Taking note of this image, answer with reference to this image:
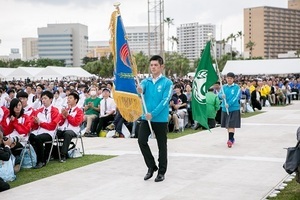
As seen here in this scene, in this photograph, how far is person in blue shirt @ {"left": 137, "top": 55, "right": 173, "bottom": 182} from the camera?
23.2ft

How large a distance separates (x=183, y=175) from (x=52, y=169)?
2510 millimetres

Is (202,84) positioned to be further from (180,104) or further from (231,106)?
(180,104)

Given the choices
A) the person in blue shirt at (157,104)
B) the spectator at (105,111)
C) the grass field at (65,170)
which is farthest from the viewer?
the spectator at (105,111)

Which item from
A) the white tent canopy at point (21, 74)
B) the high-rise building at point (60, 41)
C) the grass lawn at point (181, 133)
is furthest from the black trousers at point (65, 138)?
the high-rise building at point (60, 41)

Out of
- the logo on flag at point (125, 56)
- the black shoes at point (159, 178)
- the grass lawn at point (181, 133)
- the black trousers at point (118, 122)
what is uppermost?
the logo on flag at point (125, 56)

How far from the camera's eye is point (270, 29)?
17275cm

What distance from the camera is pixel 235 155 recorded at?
9578 mm

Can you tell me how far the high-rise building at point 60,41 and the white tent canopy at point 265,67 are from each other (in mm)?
136477

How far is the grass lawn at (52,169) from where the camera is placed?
7.73 m

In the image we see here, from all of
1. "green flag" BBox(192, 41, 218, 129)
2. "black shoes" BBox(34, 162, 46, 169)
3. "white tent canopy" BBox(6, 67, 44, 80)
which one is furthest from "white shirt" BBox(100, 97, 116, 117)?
"white tent canopy" BBox(6, 67, 44, 80)

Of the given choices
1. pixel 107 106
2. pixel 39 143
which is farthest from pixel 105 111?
pixel 39 143

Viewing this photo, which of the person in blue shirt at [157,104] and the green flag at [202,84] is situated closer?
the person in blue shirt at [157,104]

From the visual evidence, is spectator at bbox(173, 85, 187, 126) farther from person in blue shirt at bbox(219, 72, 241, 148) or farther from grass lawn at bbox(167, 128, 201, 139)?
person in blue shirt at bbox(219, 72, 241, 148)

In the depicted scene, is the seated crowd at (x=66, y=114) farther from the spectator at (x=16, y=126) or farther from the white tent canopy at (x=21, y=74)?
the white tent canopy at (x=21, y=74)
